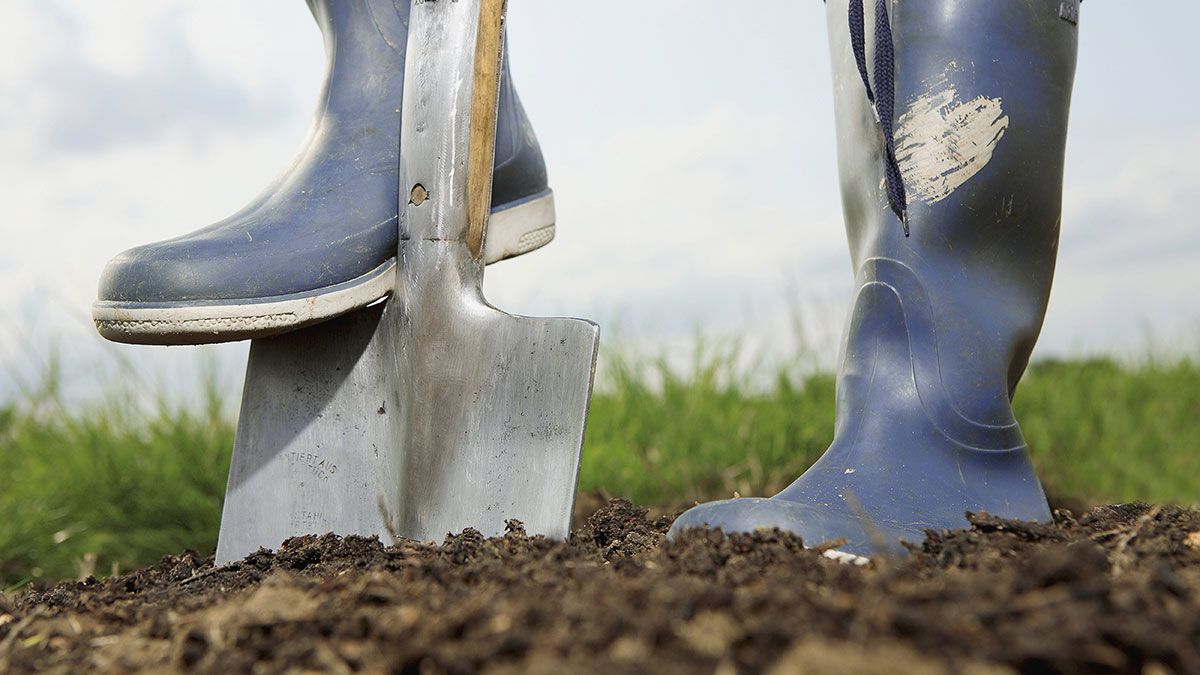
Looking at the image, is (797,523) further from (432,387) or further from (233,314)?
(233,314)

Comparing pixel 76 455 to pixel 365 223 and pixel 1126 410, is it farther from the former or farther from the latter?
pixel 1126 410

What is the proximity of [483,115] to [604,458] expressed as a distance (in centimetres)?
163

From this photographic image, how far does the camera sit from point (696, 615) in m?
0.63

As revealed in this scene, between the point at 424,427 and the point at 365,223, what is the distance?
354 mm

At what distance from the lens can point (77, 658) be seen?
820 millimetres

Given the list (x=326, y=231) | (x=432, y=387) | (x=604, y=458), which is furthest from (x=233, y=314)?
(x=604, y=458)

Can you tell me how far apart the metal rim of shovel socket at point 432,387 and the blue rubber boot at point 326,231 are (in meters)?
0.07

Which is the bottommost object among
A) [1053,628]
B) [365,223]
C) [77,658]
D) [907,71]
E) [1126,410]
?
[1126,410]

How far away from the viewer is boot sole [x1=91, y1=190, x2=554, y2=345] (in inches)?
56.3

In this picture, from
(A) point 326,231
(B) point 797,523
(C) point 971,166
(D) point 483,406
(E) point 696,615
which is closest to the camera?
(E) point 696,615

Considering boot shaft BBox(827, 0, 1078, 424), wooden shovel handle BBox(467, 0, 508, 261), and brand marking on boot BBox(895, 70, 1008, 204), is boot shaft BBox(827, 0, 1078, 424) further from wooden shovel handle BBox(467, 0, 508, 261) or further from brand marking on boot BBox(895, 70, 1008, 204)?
wooden shovel handle BBox(467, 0, 508, 261)

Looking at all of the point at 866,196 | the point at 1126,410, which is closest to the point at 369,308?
the point at 866,196

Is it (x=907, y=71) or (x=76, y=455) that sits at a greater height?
(x=907, y=71)

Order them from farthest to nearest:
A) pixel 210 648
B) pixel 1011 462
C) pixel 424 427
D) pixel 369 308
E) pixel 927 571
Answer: pixel 369 308
pixel 424 427
pixel 1011 462
pixel 927 571
pixel 210 648
